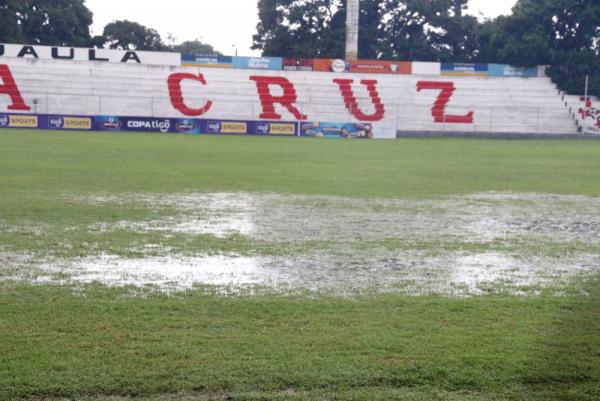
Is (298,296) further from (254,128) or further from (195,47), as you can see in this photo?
(195,47)

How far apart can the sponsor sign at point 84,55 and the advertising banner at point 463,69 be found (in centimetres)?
2182

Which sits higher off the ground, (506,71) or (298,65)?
(506,71)

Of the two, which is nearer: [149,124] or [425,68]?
[149,124]

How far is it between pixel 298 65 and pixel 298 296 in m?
55.8

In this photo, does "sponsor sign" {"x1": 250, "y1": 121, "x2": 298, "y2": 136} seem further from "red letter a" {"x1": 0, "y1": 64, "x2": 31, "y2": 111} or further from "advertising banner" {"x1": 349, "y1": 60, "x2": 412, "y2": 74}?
"advertising banner" {"x1": 349, "y1": 60, "x2": 412, "y2": 74}

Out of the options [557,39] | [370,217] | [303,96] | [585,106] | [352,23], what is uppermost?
[352,23]

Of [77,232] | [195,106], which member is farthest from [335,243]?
[195,106]

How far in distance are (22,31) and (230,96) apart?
2990cm

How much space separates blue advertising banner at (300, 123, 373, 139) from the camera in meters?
46.1

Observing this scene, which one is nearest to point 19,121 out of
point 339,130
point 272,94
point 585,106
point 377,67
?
point 339,130

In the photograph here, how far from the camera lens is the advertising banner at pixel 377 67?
202ft

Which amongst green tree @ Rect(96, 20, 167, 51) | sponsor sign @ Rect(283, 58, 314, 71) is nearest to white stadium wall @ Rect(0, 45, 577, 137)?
sponsor sign @ Rect(283, 58, 314, 71)

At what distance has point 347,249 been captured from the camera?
30.6ft

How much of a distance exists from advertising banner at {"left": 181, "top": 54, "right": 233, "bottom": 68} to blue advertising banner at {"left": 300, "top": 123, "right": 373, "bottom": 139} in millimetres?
16806
